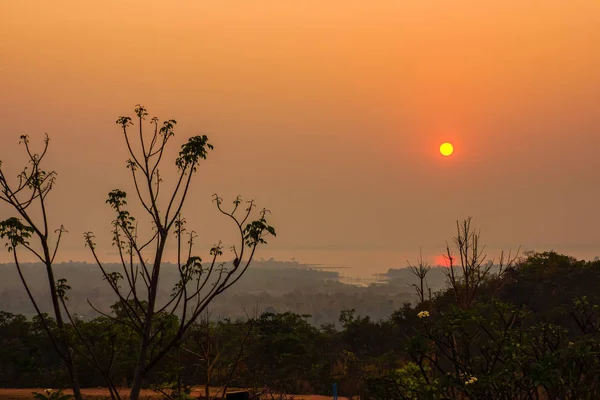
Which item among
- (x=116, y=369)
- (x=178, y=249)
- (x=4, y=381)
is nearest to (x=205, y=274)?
(x=178, y=249)

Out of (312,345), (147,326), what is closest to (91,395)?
(312,345)

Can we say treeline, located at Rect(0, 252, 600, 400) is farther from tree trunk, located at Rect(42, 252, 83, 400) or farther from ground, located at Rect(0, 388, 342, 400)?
tree trunk, located at Rect(42, 252, 83, 400)

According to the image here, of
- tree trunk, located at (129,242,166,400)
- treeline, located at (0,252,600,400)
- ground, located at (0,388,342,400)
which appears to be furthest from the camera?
ground, located at (0,388,342,400)

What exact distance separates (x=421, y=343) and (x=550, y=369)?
1.71m

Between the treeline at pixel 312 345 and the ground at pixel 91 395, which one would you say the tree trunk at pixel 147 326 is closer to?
the treeline at pixel 312 345

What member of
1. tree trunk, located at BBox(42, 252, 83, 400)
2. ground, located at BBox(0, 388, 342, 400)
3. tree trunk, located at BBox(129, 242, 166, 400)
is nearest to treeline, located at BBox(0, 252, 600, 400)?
ground, located at BBox(0, 388, 342, 400)

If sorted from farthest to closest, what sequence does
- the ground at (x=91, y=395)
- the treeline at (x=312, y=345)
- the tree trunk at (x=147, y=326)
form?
the ground at (x=91, y=395)
the treeline at (x=312, y=345)
the tree trunk at (x=147, y=326)

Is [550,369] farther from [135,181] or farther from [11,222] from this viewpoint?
[11,222]

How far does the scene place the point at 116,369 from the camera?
→ 32.7 meters

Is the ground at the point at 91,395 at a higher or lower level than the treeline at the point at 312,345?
lower

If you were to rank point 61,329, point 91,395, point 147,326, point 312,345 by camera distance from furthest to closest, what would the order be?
point 312,345 → point 91,395 → point 61,329 → point 147,326

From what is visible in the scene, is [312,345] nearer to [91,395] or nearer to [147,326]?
[91,395]

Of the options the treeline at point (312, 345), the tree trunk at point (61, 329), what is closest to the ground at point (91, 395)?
the treeline at point (312, 345)

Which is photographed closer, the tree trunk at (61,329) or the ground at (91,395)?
the tree trunk at (61,329)
